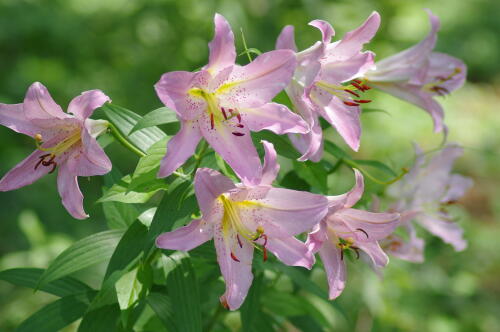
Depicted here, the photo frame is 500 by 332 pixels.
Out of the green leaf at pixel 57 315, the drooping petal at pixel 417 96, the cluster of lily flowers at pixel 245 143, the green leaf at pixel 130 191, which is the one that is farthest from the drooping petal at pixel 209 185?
the drooping petal at pixel 417 96

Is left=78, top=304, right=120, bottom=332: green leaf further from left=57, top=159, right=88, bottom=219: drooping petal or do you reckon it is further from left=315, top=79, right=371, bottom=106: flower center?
left=315, top=79, right=371, bottom=106: flower center

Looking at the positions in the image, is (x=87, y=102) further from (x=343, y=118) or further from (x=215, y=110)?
(x=343, y=118)

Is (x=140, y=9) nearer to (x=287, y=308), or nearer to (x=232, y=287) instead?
(x=287, y=308)

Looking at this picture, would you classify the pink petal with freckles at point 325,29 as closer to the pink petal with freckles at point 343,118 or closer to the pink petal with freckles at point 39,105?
the pink petal with freckles at point 343,118

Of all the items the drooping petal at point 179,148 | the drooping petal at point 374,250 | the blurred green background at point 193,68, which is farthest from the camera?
the blurred green background at point 193,68

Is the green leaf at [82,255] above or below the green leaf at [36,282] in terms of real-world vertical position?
above

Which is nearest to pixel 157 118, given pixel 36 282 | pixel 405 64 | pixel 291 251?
pixel 291 251

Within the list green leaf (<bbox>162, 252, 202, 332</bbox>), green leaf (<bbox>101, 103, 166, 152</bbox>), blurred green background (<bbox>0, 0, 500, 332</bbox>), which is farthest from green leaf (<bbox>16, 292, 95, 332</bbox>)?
blurred green background (<bbox>0, 0, 500, 332</bbox>)
